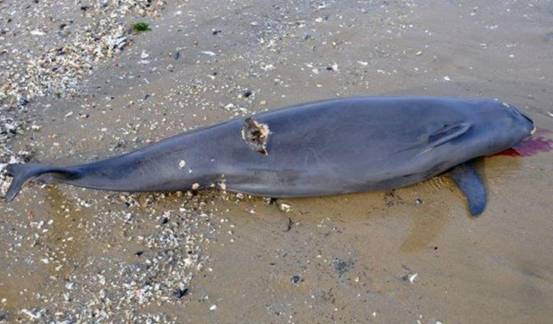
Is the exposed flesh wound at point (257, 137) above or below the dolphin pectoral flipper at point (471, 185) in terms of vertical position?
above

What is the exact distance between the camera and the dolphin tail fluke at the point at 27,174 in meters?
4.25

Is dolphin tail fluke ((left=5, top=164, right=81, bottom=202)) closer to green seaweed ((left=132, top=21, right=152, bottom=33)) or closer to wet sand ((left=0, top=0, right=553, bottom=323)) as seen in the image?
wet sand ((left=0, top=0, right=553, bottom=323))

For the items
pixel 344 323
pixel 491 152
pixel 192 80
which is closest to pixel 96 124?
pixel 192 80

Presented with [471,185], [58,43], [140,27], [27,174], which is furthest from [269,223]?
[58,43]

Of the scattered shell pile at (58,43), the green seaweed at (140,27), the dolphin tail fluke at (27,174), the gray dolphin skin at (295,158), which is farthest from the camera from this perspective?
the green seaweed at (140,27)

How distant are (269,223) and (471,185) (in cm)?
156

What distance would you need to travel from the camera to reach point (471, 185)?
4.71 metres

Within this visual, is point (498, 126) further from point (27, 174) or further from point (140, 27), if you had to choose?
point (140, 27)

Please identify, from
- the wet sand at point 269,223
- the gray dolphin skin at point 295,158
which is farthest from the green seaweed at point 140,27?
the gray dolphin skin at point 295,158

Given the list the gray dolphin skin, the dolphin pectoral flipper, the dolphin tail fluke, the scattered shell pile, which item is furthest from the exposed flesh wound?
the scattered shell pile

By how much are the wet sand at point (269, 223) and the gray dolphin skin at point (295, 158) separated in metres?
0.15

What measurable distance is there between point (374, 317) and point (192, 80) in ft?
10.0

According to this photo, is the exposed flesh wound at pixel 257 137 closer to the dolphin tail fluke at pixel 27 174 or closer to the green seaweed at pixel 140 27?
the dolphin tail fluke at pixel 27 174

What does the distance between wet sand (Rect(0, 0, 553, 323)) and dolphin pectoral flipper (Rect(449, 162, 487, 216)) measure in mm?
80
